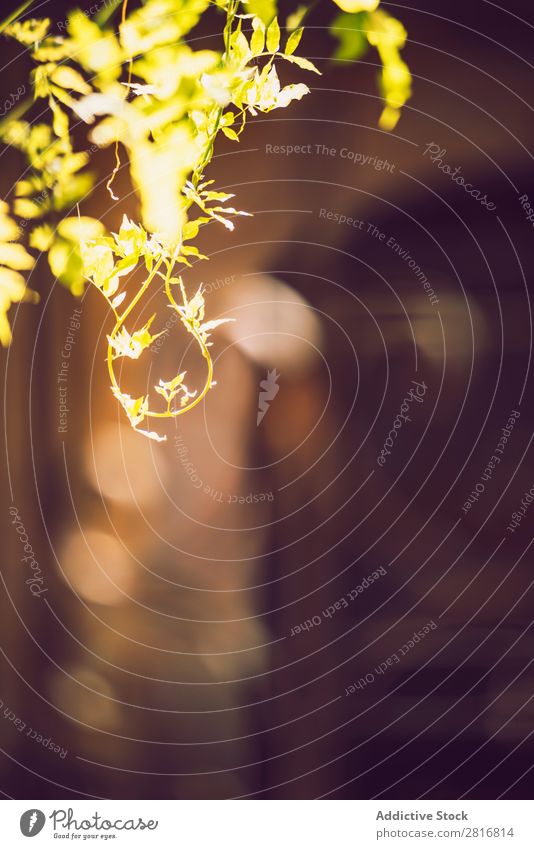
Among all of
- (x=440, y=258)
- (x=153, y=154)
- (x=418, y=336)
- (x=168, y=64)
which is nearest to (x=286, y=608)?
(x=418, y=336)

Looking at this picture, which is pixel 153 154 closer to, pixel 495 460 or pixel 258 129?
pixel 258 129

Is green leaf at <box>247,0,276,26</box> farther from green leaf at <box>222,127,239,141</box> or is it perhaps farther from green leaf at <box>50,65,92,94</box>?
green leaf at <box>50,65,92,94</box>

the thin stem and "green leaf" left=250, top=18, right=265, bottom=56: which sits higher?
"green leaf" left=250, top=18, right=265, bottom=56

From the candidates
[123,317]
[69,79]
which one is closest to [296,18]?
[69,79]

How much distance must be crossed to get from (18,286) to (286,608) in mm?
573

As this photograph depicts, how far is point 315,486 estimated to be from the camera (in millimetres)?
1057

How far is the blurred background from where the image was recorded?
3.41ft

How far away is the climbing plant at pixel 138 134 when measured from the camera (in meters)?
1.00
